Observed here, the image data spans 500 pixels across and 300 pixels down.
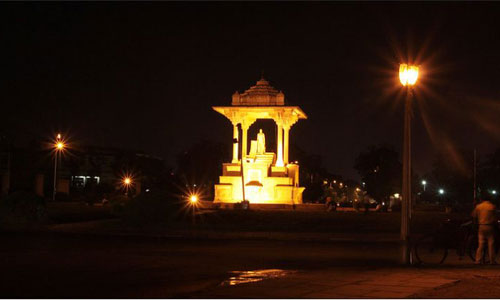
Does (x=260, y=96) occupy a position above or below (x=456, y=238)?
above

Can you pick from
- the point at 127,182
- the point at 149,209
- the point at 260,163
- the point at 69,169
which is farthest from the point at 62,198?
the point at 69,169

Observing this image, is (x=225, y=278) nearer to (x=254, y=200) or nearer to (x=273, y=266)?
(x=273, y=266)

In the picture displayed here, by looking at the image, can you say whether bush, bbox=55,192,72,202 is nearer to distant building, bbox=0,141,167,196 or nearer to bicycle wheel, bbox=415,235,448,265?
distant building, bbox=0,141,167,196

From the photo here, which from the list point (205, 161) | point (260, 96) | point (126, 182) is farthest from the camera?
point (205, 161)

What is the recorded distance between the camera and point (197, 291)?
13383 millimetres

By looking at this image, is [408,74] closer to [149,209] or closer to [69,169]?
[149,209]

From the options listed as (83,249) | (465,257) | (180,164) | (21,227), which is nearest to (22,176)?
(180,164)

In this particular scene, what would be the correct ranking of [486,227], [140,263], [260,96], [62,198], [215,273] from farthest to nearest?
[62,198], [260,96], [486,227], [140,263], [215,273]

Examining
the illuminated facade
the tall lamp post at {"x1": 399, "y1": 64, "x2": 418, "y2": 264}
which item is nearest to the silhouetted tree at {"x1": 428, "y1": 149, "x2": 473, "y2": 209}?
the illuminated facade

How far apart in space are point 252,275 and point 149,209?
23.0 metres

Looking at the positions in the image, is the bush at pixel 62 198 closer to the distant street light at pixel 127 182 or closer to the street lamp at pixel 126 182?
the street lamp at pixel 126 182

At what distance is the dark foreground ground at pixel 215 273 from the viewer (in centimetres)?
1312

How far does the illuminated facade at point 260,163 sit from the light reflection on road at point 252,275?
136ft

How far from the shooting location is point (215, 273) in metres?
16.8
